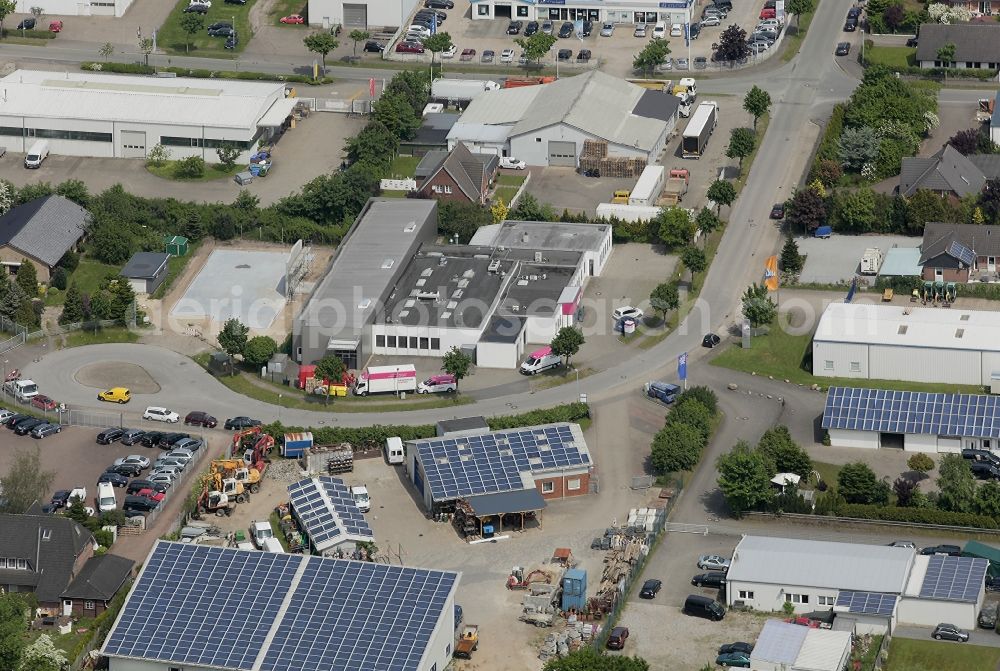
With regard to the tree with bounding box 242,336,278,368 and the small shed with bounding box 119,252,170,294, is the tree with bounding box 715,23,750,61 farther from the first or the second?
the tree with bounding box 242,336,278,368

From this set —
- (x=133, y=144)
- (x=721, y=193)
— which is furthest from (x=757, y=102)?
(x=133, y=144)

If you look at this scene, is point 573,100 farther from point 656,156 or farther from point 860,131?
point 860,131

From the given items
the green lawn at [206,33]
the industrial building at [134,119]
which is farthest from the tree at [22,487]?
the green lawn at [206,33]

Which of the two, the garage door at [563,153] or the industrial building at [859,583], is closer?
→ the industrial building at [859,583]

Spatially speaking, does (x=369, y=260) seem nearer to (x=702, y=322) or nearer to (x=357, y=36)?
(x=702, y=322)

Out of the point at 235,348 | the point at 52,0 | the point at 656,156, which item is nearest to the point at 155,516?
the point at 235,348

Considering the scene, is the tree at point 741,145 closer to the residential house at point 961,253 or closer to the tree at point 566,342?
the residential house at point 961,253
